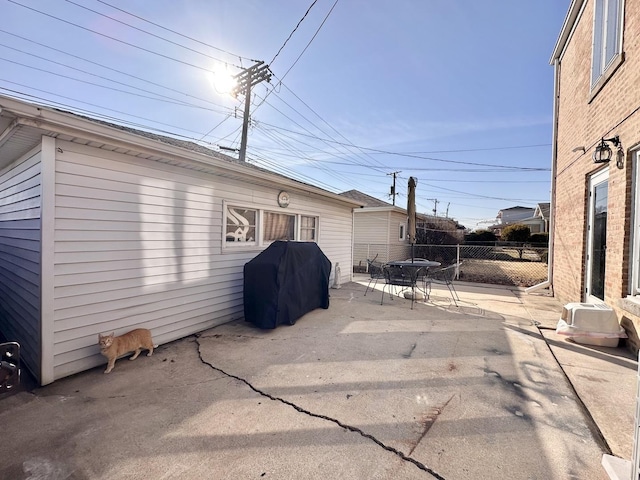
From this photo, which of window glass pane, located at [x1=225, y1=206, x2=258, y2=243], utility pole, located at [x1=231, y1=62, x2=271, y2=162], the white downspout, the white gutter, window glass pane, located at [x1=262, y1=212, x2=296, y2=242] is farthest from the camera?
utility pole, located at [x1=231, y1=62, x2=271, y2=162]

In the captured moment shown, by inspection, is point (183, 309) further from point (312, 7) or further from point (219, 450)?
point (312, 7)

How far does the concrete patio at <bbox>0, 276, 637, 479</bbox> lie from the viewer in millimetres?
1812

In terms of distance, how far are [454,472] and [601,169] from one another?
17.7 feet

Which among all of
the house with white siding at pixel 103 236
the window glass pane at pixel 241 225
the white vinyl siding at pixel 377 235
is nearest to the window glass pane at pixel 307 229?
the window glass pane at pixel 241 225

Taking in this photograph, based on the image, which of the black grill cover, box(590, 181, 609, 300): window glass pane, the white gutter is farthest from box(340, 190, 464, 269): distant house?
box(590, 181, 609, 300): window glass pane

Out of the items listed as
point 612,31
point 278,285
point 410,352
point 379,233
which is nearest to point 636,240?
point 410,352

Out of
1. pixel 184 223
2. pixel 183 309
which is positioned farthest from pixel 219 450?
pixel 184 223

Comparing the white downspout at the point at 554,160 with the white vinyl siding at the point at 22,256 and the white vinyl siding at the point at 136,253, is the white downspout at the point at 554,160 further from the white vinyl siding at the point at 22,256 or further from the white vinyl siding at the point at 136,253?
the white vinyl siding at the point at 22,256

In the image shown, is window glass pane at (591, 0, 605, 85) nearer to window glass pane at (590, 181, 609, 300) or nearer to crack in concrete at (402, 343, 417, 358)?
window glass pane at (590, 181, 609, 300)

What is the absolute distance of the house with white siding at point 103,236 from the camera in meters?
2.90

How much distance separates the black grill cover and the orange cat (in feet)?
4.96

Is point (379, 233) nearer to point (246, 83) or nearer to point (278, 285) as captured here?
point (246, 83)

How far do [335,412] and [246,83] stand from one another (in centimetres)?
1241

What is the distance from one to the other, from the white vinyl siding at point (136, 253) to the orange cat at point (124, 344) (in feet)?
0.79
